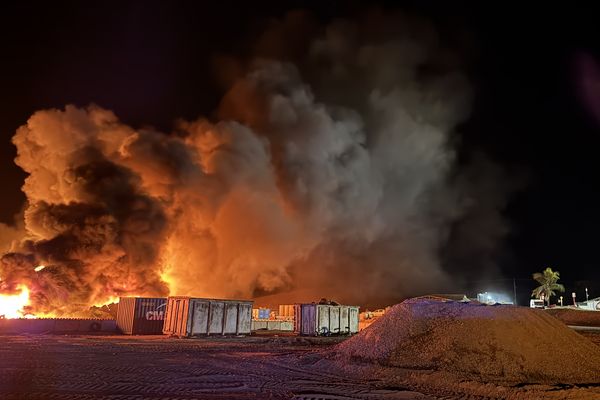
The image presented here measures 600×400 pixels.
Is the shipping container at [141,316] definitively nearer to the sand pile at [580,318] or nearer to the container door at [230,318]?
the container door at [230,318]

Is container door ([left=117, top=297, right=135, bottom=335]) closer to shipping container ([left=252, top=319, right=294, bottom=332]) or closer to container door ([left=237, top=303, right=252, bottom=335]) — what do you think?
container door ([left=237, top=303, right=252, bottom=335])

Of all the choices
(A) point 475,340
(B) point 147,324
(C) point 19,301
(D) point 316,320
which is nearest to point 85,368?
(A) point 475,340

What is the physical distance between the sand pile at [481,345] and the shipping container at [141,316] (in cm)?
1965

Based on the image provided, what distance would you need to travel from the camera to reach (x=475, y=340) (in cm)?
1622

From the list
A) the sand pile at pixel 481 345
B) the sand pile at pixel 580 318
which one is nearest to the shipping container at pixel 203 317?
the sand pile at pixel 481 345

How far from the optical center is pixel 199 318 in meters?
30.5

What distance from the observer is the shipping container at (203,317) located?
3014 centimetres

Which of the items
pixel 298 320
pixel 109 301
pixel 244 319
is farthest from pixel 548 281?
pixel 109 301

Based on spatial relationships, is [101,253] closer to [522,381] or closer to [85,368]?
[85,368]

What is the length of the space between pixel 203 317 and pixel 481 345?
2002cm

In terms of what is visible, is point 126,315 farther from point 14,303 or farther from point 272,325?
point 272,325

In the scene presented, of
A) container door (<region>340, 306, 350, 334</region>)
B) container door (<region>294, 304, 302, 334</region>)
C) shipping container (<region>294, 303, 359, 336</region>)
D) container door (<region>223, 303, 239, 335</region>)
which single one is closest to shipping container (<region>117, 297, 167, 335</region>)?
container door (<region>223, 303, 239, 335</region>)

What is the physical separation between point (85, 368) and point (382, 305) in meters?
77.0

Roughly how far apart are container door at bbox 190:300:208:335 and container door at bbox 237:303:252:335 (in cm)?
301
